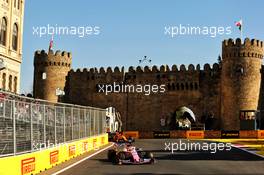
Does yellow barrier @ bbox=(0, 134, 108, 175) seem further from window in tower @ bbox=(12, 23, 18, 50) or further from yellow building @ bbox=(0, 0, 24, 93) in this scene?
window in tower @ bbox=(12, 23, 18, 50)

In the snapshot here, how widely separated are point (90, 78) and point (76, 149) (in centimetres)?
3699

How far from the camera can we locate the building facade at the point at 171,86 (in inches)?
2050

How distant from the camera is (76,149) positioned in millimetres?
23562

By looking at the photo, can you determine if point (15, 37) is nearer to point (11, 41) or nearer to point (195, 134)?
point (11, 41)

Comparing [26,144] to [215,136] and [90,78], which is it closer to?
[215,136]

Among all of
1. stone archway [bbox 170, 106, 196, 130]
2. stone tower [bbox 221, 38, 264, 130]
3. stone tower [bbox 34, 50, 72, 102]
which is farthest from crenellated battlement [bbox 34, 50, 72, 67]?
stone tower [bbox 221, 38, 264, 130]

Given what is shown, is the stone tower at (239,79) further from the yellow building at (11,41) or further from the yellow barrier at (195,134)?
the yellow building at (11,41)

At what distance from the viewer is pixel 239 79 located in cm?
5188

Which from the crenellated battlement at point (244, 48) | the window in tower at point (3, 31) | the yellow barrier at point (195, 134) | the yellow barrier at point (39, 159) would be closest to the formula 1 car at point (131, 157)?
the yellow barrier at point (39, 159)

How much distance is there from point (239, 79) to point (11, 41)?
81.5ft

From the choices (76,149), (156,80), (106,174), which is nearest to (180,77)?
(156,80)

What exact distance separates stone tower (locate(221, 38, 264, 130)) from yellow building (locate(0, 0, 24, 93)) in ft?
75.2

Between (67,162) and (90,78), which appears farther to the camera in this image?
(90,78)

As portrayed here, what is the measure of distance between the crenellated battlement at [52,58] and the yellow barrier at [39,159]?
117ft
